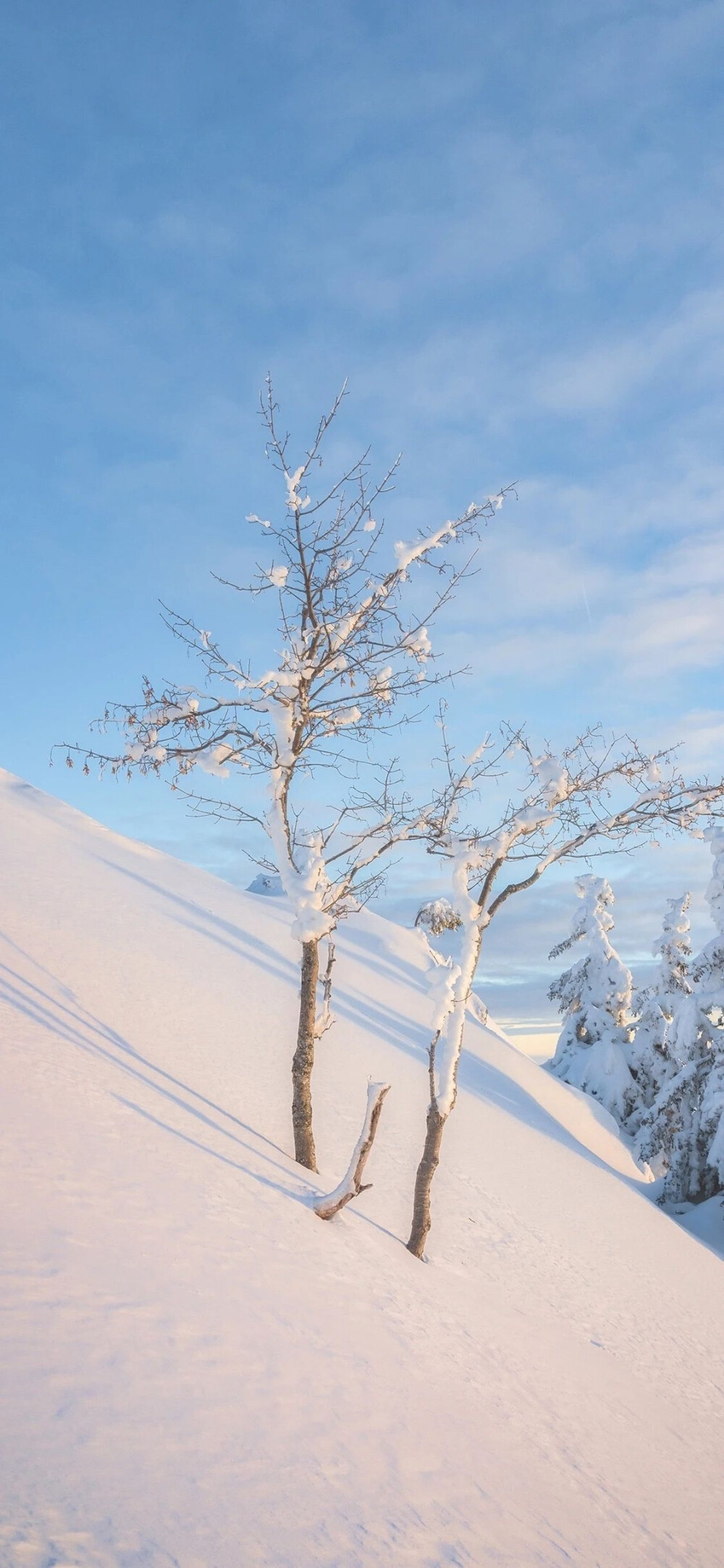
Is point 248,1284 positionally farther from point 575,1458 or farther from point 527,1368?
point 527,1368

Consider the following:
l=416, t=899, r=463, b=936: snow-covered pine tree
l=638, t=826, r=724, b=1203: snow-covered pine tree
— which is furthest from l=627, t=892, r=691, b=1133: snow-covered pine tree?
l=416, t=899, r=463, b=936: snow-covered pine tree

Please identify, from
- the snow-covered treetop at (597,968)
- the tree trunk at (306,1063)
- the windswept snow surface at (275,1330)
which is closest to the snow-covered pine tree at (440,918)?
the tree trunk at (306,1063)

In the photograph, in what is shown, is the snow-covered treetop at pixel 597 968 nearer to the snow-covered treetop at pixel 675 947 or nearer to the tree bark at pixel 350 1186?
the snow-covered treetop at pixel 675 947

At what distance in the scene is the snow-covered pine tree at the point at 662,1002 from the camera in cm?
3462

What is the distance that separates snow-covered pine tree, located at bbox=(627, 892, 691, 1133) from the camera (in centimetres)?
3462

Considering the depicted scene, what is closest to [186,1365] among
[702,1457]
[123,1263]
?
[123,1263]

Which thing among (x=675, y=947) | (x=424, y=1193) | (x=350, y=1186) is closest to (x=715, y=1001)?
(x=675, y=947)

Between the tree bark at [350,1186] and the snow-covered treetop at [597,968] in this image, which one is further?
the snow-covered treetop at [597,968]

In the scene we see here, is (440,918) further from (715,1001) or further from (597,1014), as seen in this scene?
(597,1014)

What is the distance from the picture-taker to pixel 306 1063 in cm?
1052

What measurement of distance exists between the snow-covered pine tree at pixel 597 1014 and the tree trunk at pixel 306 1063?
2664cm

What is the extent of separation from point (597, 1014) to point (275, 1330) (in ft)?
108

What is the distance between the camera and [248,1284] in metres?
6.73

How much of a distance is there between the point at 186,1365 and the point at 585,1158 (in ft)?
70.3
